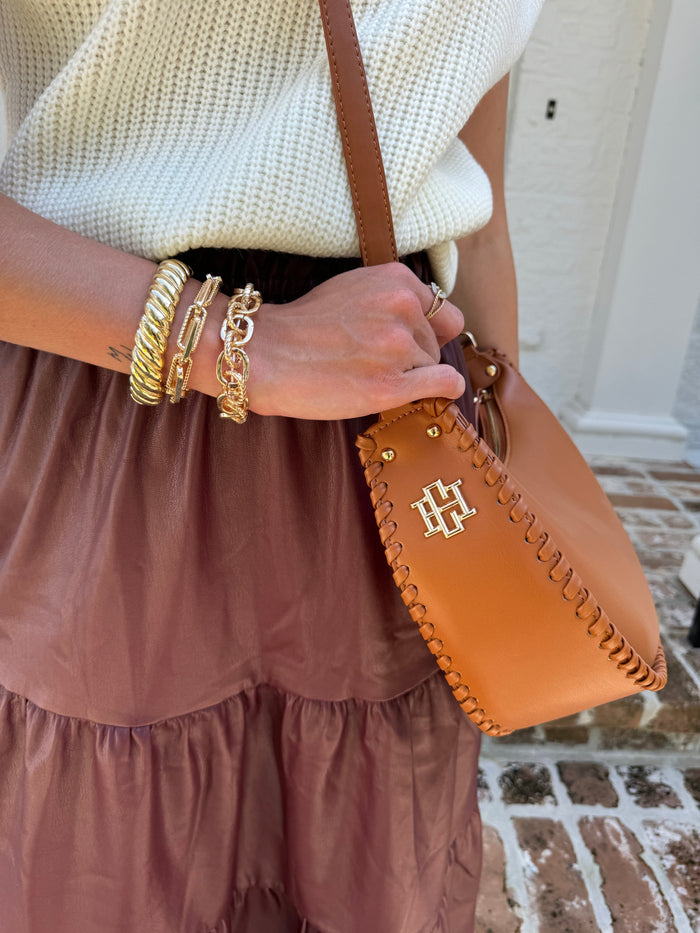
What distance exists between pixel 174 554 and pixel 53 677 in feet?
0.48

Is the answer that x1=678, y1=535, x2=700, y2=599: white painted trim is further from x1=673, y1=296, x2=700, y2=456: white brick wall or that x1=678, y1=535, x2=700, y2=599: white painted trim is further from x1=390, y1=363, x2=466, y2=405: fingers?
x1=390, y1=363, x2=466, y2=405: fingers

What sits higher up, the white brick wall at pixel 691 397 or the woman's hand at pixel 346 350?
the woman's hand at pixel 346 350

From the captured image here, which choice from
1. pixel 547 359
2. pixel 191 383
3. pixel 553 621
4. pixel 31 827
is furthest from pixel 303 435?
pixel 547 359

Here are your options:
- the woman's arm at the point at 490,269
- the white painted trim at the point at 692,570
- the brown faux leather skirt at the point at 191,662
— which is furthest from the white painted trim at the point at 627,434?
the brown faux leather skirt at the point at 191,662

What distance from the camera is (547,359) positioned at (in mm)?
2965

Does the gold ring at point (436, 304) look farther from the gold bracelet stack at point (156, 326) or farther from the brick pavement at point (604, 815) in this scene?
the brick pavement at point (604, 815)

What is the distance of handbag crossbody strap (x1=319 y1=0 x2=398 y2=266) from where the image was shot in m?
0.47

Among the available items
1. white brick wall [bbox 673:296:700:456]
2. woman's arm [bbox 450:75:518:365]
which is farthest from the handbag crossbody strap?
white brick wall [bbox 673:296:700:456]

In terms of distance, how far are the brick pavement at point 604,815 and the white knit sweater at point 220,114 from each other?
124 cm

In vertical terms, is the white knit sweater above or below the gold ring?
above

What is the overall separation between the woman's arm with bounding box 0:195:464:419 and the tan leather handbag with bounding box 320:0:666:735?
5cm

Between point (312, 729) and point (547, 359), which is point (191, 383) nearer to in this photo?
point (312, 729)

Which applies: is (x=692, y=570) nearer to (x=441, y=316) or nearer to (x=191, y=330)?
(x=441, y=316)

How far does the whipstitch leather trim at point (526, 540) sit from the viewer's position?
48 centimetres
